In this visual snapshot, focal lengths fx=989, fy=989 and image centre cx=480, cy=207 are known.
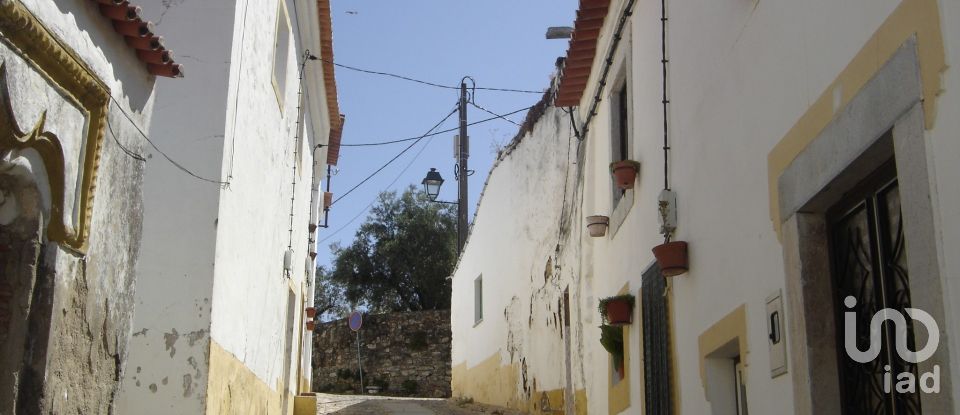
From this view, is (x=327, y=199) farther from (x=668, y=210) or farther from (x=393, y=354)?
(x=668, y=210)

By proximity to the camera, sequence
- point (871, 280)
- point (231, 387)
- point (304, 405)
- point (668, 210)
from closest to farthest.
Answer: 1. point (871, 280)
2. point (668, 210)
3. point (231, 387)
4. point (304, 405)

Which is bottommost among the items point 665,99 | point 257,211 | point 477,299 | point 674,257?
point 674,257

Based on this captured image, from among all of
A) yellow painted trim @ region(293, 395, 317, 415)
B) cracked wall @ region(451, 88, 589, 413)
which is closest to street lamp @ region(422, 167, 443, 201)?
cracked wall @ region(451, 88, 589, 413)

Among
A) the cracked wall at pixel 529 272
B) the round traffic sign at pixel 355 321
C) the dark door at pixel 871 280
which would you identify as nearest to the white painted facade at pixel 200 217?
the dark door at pixel 871 280

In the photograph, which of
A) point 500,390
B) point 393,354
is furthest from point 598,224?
point 393,354

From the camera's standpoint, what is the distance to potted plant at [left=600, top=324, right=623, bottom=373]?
8.62m

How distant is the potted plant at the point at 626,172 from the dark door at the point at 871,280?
142 inches

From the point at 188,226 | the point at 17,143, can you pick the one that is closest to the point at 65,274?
the point at 17,143

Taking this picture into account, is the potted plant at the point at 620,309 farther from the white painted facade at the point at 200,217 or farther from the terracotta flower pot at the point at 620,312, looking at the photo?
the white painted facade at the point at 200,217

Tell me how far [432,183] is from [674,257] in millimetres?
15765

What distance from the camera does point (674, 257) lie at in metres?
6.30

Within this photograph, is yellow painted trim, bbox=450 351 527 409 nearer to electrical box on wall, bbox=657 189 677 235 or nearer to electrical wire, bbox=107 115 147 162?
electrical box on wall, bbox=657 189 677 235

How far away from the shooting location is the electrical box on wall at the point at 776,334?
4520mm

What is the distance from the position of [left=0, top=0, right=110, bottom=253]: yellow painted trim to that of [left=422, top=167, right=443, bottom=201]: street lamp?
17.4m
